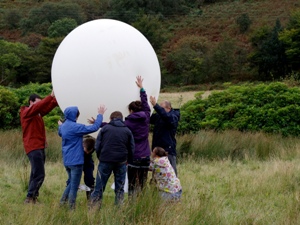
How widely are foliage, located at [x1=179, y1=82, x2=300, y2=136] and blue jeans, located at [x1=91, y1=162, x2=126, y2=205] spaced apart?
857cm

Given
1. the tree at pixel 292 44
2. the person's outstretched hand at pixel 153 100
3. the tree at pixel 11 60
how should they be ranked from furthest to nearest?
the tree at pixel 292 44 < the tree at pixel 11 60 < the person's outstretched hand at pixel 153 100

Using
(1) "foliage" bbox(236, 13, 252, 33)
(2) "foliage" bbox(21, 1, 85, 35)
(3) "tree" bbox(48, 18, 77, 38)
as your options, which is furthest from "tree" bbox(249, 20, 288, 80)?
(2) "foliage" bbox(21, 1, 85, 35)

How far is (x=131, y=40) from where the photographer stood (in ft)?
16.7

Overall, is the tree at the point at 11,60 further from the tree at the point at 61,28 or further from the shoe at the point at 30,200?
the shoe at the point at 30,200

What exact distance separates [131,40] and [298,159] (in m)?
5.72

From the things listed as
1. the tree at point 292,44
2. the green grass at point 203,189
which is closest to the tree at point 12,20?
the tree at point 292,44

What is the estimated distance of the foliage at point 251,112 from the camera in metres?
13.4

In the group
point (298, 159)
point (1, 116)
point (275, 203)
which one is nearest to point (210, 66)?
point (1, 116)

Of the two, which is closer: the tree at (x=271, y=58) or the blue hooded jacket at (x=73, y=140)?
the blue hooded jacket at (x=73, y=140)

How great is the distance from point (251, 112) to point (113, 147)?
30.8ft

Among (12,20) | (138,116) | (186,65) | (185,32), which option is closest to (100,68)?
(138,116)

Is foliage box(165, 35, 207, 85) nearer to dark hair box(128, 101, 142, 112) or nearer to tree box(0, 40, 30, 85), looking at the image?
tree box(0, 40, 30, 85)

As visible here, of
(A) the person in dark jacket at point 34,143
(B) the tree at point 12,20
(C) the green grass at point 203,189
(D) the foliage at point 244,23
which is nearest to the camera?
(C) the green grass at point 203,189

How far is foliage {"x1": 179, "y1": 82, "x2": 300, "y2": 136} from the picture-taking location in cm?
1344
